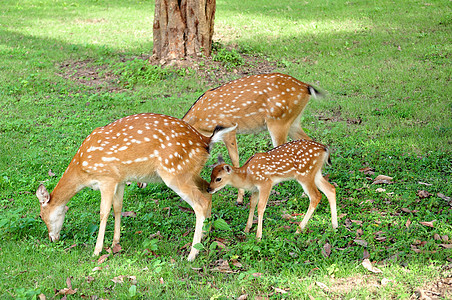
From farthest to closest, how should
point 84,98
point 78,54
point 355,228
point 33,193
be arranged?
point 78,54
point 84,98
point 33,193
point 355,228

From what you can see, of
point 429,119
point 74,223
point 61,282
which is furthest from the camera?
point 429,119

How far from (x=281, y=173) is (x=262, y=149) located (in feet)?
7.82

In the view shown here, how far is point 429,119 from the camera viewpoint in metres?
8.50

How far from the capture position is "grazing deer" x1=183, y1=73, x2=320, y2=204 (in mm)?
6703

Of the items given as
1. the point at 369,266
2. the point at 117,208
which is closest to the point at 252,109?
the point at 117,208

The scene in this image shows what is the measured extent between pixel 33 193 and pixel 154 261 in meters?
2.63

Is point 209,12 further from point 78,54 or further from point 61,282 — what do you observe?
point 61,282

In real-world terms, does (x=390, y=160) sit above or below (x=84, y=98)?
above

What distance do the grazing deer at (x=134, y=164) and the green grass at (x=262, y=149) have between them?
0.31 m

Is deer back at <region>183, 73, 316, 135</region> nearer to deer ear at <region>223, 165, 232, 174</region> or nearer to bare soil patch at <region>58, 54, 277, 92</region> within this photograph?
deer ear at <region>223, 165, 232, 174</region>

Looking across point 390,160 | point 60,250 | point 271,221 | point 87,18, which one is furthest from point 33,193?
point 87,18

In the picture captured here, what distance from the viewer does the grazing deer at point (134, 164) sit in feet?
17.4

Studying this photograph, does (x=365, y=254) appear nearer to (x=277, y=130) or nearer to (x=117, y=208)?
(x=277, y=130)

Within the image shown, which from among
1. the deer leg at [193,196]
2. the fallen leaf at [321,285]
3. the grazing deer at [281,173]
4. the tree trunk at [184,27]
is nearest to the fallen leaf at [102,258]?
the deer leg at [193,196]
